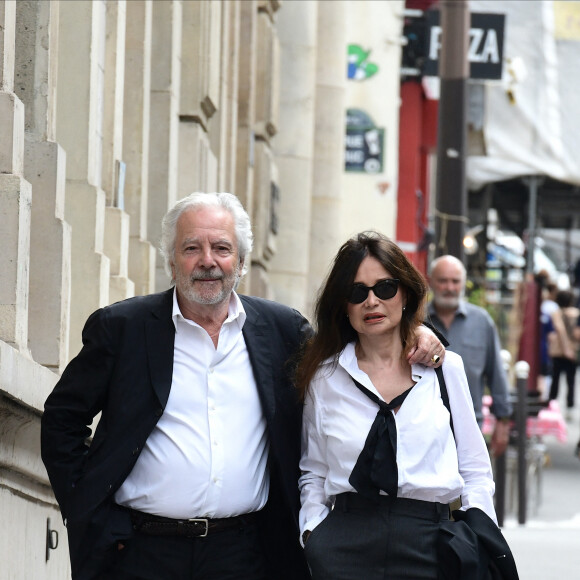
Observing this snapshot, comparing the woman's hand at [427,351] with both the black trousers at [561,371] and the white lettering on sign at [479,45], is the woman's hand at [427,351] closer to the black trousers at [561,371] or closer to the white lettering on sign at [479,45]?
the white lettering on sign at [479,45]

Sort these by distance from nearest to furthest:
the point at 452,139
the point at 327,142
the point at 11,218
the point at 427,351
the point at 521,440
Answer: the point at 427,351
the point at 11,218
the point at 452,139
the point at 521,440
the point at 327,142

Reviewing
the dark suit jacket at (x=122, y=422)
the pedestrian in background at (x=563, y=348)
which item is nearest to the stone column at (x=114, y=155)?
the dark suit jacket at (x=122, y=422)

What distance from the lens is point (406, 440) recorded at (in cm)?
509

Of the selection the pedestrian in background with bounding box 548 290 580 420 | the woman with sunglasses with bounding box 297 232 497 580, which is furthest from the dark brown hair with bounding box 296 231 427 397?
the pedestrian in background with bounding box 548 290 580 420

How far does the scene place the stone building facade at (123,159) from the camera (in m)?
6.38

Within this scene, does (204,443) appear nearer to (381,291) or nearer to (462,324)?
(381,291)

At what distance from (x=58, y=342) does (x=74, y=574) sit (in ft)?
7.48

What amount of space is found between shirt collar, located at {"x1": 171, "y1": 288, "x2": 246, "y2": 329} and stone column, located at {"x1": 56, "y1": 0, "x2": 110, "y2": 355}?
3.09 metres

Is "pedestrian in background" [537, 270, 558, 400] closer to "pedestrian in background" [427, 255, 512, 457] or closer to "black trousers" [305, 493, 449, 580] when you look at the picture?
"pedestrian in background" [427, 255, 512, 457]

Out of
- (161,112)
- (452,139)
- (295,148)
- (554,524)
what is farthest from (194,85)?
(295,148)

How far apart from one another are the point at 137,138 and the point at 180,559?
18.3 feet

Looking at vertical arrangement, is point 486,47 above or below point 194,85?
above

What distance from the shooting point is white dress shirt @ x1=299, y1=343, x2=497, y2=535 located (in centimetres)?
508

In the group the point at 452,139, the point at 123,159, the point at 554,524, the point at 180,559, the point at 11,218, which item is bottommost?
the point at 554,524
